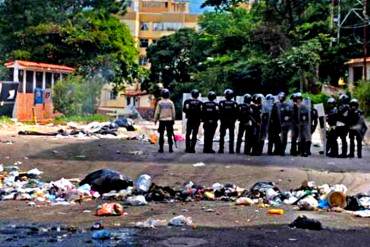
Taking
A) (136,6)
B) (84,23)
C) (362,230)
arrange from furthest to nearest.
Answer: (136,6) → (84,23) → (362,230)

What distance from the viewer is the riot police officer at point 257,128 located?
64.7ft

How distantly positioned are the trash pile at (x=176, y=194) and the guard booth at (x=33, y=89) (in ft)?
79.4

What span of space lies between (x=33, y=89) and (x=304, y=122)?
Result: 24486 millimetres

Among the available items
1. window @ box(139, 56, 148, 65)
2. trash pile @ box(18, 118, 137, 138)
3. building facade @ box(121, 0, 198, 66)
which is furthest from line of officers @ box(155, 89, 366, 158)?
building facade @ box(121, 0, 198, 66)

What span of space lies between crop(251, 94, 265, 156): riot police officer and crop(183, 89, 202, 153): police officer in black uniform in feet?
4.77

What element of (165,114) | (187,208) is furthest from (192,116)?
(187,208)

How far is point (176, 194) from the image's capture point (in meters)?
12.9

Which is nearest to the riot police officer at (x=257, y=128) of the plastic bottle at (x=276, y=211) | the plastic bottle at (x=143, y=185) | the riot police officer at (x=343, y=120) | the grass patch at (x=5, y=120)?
the riot police officer at (x=343, y=120)

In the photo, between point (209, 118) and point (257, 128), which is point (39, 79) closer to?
point (209, 118)

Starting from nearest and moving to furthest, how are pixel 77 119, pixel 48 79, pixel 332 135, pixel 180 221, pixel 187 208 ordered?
pixel 180 221
pixel 187 208
pixel 332 135
pixel 77 119
pixel 48 79

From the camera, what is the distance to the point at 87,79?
153 ft

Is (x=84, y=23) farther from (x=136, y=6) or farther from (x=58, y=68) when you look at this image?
(x=136, y=6)

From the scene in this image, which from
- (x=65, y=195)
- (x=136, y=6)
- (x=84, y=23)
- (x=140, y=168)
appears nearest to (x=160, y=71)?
(x=84, y=23)

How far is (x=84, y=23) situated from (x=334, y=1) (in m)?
17.4
